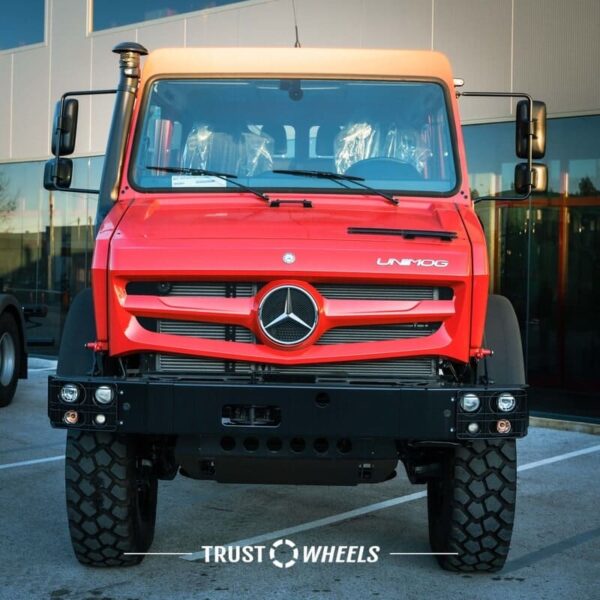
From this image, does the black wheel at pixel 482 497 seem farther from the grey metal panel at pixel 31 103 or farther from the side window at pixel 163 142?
the grey metal panel at pixel 31 103

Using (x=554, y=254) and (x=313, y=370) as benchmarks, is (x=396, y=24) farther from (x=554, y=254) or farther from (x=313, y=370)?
(x=313, y=370)

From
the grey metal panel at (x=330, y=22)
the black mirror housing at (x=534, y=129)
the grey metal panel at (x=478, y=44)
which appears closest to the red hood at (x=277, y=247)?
the black mirror housing at (x=534, y=129)

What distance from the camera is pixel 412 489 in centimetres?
711

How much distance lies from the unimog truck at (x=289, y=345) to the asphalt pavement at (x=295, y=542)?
0.21 meters

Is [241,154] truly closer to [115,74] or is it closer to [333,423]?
[333,423]

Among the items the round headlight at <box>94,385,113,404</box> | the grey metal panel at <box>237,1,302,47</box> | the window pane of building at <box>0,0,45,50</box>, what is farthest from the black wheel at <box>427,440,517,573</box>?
the window pane of building at <box>0,0,45,50</box>

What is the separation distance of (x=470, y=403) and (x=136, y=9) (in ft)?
38.5

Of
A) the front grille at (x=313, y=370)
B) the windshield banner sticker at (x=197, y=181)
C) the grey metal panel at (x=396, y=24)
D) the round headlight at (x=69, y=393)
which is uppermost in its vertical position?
the grey metal panel at (x=396, y=24)

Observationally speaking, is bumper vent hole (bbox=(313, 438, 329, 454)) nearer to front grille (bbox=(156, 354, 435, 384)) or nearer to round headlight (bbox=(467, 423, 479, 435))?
front grille (bbox=(156, 354, 435, 384))

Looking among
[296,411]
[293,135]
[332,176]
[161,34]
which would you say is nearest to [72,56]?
[161,34]

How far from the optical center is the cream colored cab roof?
19.2ft

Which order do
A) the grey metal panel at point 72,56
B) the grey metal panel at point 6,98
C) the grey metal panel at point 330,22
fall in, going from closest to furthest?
the grey metal panel at point 330,22 → the grey metal panel at point 72,56 → the grey metal panel at point 6,98

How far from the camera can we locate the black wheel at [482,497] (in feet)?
15.8

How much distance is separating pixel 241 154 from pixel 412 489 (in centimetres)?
284
